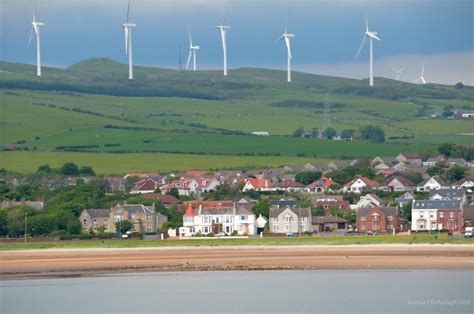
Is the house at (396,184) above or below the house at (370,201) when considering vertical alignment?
above

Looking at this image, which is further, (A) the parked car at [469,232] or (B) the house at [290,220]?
(B) the house at [290,220]

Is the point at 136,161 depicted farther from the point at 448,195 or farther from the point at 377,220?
the point at 377,220

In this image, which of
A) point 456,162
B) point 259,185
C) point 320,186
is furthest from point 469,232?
point 456,162

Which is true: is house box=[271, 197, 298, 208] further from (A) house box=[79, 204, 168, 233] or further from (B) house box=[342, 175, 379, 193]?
(B) house box=[342, 175, 379, 193]

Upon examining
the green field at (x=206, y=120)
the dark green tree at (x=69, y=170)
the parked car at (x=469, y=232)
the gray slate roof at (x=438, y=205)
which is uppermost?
the green field at (x=206, y=120)

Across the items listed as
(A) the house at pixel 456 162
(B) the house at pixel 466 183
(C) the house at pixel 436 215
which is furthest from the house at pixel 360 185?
(C) the house at pixel 436 215

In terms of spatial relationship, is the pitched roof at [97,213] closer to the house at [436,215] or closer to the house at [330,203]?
the house at [330,203]

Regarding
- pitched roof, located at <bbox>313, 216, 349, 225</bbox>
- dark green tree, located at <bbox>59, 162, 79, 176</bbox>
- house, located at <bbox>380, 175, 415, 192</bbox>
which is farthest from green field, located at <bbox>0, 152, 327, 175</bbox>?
pitched roof, located at <bbox>313, 216, 349, 225</bbox>
